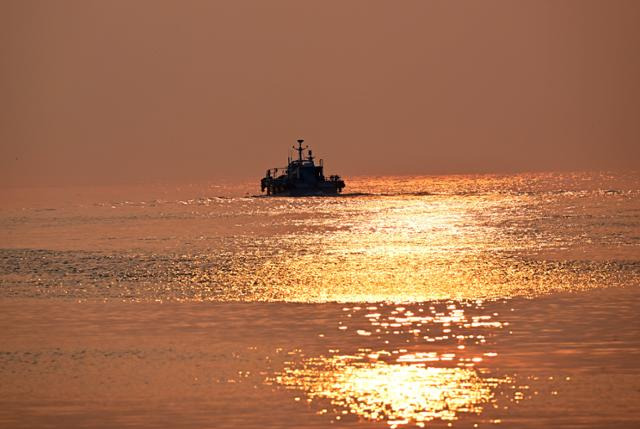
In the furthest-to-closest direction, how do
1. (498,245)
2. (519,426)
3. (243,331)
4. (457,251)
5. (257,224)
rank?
(257,224)
(498,245)
(457,251)
(243,331)
(519,426)

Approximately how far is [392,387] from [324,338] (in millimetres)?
8189

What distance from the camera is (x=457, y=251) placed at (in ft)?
253

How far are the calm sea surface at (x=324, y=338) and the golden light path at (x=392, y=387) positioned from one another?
70 millimetres

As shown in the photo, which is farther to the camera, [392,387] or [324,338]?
[324,338]

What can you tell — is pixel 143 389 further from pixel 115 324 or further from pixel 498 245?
pixel 498 245

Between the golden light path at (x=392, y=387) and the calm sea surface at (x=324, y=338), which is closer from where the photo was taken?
the golden light path at (x=392, y=387)

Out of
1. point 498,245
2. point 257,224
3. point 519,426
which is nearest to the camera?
point 519,426

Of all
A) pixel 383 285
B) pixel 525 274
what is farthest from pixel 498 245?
pixel 383 285

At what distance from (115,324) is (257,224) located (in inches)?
3371

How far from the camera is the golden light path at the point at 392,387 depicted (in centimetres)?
2525

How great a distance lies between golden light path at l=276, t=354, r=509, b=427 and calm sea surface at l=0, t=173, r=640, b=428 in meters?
0.07

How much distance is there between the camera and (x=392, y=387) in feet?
90.5

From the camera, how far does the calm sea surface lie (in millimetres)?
25953

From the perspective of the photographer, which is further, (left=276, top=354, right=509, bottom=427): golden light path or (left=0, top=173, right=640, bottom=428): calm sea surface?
(left=0, top=173, right=640, bottom=428): calm sea surface
